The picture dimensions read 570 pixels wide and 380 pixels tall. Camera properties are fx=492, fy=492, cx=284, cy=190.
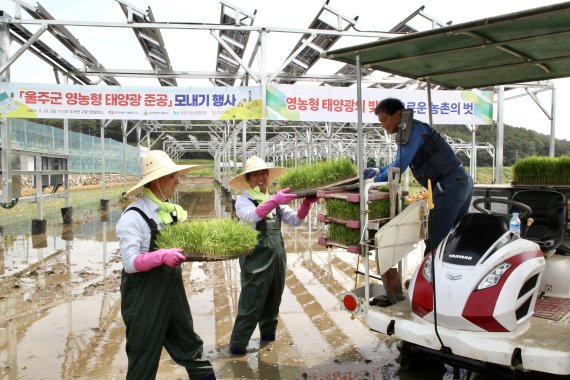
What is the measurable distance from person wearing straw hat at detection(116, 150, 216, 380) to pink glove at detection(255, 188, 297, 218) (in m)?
1.02

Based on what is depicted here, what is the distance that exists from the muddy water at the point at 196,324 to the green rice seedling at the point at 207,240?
4.23 feet

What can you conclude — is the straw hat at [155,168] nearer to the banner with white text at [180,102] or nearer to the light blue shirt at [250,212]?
the light blue shirt at [250,212]

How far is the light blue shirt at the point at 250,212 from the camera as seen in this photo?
4.04 meters

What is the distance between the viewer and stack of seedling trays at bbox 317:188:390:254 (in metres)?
3.51

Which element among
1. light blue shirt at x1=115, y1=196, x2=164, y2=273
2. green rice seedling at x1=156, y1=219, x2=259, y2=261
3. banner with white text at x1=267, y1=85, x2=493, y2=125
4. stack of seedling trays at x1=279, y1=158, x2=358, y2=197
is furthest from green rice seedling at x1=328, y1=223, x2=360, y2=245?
banner with white text at x1=267, y1=85, x2=493, y2=125

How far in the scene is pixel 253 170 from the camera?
4176mm

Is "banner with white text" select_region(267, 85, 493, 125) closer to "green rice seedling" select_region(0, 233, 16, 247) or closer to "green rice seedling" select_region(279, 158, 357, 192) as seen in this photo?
"green rice seedling" select_region(279, 158, 357, 192)

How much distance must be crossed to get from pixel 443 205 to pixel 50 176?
36.9 ft

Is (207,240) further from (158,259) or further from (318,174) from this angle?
(318,174)

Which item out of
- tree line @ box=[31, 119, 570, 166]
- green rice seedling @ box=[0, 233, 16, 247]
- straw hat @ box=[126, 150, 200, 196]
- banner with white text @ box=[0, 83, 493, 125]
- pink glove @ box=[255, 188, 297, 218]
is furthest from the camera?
tree line @ box=[31, 119, 570, 166]

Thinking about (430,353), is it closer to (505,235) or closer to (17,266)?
(505,235)

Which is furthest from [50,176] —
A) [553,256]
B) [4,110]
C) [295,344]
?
[553,256]

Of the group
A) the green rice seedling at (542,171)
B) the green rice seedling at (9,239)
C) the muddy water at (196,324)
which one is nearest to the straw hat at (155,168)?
the muddy water at (196,324)

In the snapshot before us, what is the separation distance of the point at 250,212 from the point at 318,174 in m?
0.65
